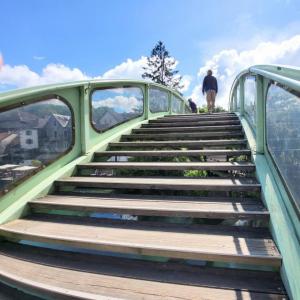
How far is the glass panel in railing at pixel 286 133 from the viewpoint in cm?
213

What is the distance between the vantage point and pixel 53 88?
367cm

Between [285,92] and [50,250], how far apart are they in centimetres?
231

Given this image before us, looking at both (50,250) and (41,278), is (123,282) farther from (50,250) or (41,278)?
(50,250)

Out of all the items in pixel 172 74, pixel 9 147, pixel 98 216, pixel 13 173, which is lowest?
pixel 98 216

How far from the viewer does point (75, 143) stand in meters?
4.35

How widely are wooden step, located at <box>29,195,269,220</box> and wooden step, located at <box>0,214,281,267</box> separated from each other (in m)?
0.11

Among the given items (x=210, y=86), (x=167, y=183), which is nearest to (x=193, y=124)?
(x=167, y=183)

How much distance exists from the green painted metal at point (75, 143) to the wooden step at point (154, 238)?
0.24 m

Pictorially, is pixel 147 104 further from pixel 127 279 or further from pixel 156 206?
pixel 127 279

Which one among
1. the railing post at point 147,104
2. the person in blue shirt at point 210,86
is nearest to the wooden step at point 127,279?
the railing post at point 147,104

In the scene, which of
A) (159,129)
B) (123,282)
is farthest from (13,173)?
(159,129)

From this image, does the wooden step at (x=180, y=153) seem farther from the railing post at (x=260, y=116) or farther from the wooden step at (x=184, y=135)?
the wooden step at (x=184, y=135)

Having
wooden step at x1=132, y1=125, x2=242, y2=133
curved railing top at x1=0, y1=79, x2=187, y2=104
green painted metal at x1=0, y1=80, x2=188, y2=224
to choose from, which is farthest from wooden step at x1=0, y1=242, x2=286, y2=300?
wooden step at x1=132, y1=125, x2=242, y2=133

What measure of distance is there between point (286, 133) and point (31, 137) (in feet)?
8.57
